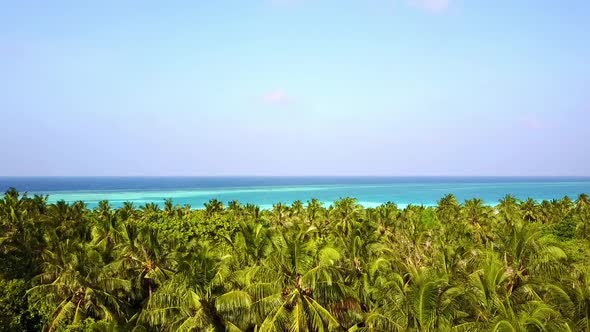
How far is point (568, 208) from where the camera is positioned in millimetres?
74812

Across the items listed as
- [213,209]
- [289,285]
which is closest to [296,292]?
[289,285]

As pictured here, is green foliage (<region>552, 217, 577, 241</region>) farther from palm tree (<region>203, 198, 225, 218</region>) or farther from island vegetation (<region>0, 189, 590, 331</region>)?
palm tree (<region>203, 198, 225, 218</region>)

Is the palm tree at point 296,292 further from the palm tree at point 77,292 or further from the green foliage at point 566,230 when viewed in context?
the green foliage at point 566,230

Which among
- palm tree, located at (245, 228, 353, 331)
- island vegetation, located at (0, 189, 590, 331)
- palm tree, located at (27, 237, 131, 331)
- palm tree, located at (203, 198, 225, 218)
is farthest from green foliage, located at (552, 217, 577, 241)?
palm tree, located at (27, 237, 131, 331)

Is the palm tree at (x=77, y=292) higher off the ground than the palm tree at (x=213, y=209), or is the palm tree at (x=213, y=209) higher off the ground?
the palm tree at (x=213, y=209)

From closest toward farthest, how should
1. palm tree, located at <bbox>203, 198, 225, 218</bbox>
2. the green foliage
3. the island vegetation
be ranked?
the island vegetation < the green foliage < palm tree, located at <bbox>203, 198, 225, 218</bbox>

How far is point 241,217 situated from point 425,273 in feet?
136

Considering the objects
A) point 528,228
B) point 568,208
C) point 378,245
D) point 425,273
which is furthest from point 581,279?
point 568,208

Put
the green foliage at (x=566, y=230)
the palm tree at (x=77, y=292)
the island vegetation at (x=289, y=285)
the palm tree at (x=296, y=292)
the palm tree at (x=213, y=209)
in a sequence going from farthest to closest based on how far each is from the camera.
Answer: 1. the palm tree at (x=213, y=209)
2. the green foliage at (x=566, y=230)
3. the palm tree at (x=77, y=292)
4. the palm tree at (x=296, y=292)
5. the island vegetation at (x=289, y=285)

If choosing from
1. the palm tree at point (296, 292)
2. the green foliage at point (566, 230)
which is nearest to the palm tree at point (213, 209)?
the palm tree at point (296, 292)

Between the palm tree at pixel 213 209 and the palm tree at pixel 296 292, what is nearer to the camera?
the palm tree at pixel 296 292

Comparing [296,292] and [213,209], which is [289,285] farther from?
[213,209]

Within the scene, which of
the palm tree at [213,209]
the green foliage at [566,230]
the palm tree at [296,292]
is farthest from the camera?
the palm tree at [213,209]

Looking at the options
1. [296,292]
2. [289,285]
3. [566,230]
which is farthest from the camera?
[566,230]
